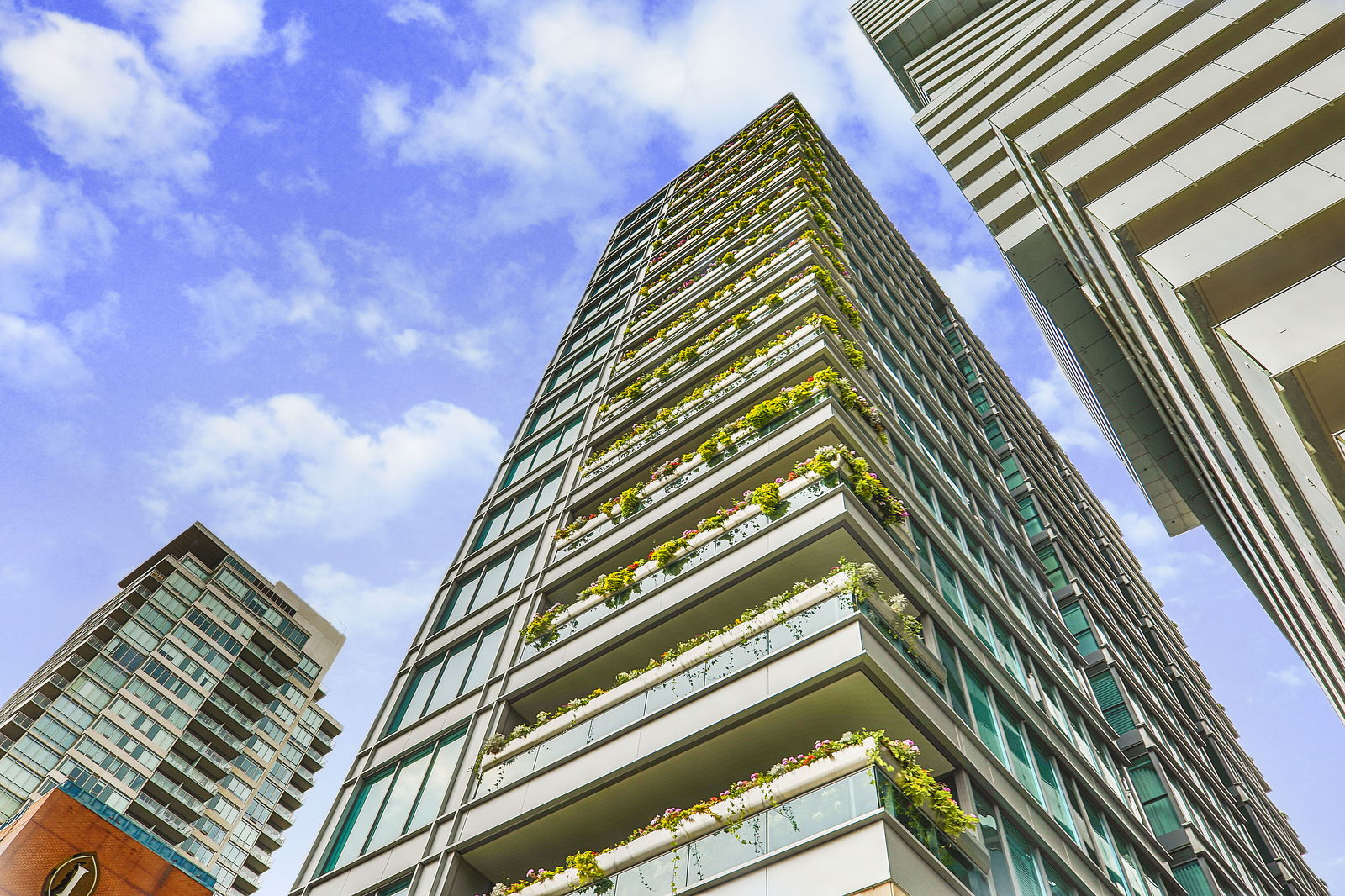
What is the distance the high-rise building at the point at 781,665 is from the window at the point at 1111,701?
83 mm

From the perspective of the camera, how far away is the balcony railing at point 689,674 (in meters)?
14.4

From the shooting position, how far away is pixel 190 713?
216 feet

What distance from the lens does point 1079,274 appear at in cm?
2780

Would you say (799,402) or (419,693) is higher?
(799,402)

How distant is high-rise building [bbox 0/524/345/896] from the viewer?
190 ft

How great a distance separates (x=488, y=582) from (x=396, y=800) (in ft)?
24.5

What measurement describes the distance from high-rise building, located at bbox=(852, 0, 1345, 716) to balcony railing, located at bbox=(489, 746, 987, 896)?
8.50m

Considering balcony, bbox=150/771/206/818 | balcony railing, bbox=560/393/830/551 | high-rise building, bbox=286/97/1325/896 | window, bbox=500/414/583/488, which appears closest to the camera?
high-rise building, bbox=286/97/1325/896

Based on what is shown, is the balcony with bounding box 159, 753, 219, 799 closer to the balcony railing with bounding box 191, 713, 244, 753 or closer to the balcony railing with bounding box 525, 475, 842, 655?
the balcony railing with bounding box 191, 713, 244, 753

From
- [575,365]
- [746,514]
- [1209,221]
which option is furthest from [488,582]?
[1209,221]

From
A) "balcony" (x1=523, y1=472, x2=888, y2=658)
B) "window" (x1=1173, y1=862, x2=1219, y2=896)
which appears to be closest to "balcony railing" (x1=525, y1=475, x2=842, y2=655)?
"balcony" (x1=523, y1=472, x2=888, y2=658)

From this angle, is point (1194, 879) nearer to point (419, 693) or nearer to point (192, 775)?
point (419, 693)

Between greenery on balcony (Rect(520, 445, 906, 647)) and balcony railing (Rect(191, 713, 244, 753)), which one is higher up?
balcony railing (Rect(191, 713, 244, 753))

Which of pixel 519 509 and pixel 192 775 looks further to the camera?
pixel 192 775
